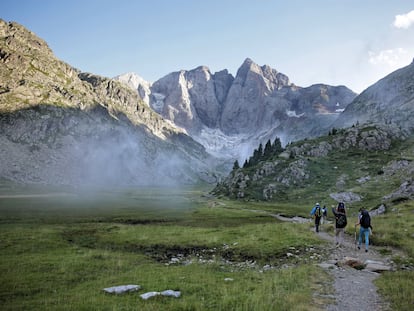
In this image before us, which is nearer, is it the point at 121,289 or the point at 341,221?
the point at 121,289

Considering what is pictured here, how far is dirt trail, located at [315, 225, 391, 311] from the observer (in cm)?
1438

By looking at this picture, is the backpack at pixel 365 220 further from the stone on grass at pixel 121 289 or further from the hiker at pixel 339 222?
the stone on grass at pixel 121 289

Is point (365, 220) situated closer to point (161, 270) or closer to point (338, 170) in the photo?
point (161, 270)

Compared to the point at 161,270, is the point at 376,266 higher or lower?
higher

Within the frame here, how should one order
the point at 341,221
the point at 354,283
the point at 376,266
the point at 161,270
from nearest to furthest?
the point at 354,283
the point at 376,266
the point at 161,270
the point at 341,221

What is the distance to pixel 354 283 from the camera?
18.0 m

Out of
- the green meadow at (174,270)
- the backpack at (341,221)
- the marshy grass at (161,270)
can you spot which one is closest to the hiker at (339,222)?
the backpack at (341,221)

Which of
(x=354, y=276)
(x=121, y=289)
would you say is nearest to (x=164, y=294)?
(x=121, y=289)

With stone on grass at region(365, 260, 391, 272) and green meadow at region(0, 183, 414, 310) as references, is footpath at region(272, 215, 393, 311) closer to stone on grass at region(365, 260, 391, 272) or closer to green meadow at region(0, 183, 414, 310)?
stone on grass at region(365, 260, 391, 272)

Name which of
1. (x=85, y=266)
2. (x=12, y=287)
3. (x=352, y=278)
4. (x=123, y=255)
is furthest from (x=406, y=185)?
(x=12, y=287)

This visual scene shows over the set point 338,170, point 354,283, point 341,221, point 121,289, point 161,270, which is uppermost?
point 338,170

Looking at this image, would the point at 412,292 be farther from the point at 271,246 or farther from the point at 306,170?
the point at 306,170

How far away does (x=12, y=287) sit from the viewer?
1967 centimetres

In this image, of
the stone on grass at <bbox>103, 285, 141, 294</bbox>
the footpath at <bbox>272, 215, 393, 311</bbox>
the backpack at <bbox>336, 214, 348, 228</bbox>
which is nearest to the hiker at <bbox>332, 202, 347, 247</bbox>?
the backpack at <bbox>336, 214, 348, 228</bbox>
